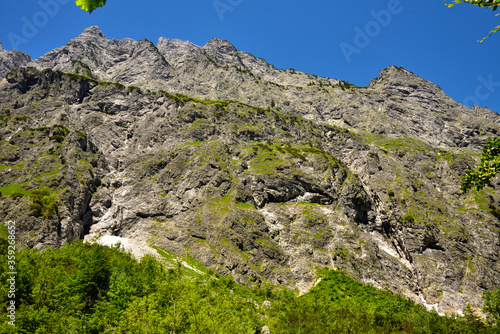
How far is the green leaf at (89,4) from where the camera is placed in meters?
3.52

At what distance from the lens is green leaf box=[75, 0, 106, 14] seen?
3523 millimetres

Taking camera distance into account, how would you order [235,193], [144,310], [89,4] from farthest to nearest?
[235,193] < [144,310] < [89,4]

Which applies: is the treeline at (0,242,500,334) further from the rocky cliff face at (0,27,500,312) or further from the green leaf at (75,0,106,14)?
the rocky cliff face at (0,27,500,312)

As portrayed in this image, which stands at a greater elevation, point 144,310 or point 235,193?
point 235,193

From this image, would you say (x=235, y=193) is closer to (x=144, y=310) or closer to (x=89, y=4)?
(x=144, y=310)

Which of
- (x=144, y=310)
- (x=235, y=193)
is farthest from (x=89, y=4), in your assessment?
(x=235, y=193)

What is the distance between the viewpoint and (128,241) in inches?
3583

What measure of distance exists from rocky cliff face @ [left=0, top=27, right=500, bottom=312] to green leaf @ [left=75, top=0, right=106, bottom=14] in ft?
241

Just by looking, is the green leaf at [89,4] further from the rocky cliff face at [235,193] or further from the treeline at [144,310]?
the rocky cliff face at [235,193]

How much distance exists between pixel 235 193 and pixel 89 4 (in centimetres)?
9462

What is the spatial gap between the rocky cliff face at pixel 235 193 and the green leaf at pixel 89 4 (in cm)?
7353

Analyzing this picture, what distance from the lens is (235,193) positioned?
97.5 metres

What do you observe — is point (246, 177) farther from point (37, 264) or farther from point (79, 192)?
point (37, 264)

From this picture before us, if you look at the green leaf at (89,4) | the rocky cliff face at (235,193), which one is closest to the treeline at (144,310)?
the green leaf at (89,4)
